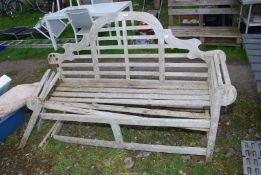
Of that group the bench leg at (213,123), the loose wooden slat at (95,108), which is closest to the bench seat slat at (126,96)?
the loose wooden slat at (95,108)

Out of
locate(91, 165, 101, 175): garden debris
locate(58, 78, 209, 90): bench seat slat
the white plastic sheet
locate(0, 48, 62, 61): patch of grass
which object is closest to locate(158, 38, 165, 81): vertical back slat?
locate(58, 78, 209, 90): bench seat slat

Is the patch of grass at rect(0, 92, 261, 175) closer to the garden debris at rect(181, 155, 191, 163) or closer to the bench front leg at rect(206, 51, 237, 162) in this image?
the garden debris at rect(181, 155, 191, 163)

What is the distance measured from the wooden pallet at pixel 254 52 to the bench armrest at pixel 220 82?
0.85 ft

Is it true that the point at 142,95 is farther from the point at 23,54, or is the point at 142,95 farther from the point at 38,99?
the point at 23,54

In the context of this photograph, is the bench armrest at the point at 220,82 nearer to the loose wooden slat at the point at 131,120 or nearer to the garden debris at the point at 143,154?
the loose wooden slat at the point at 131,120

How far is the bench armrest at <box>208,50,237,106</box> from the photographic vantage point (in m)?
2.79

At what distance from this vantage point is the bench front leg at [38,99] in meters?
3.55

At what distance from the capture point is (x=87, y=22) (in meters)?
5.79

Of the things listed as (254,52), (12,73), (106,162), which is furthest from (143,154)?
(12,73)

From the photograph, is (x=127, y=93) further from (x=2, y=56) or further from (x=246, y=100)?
(x=2, y=56)

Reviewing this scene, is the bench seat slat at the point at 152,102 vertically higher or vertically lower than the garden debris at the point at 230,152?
higher

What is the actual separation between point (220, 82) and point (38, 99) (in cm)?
215

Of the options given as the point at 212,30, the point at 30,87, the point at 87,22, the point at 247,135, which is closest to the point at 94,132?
the point at 30,87

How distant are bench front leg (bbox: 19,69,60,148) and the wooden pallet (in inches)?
97.3
